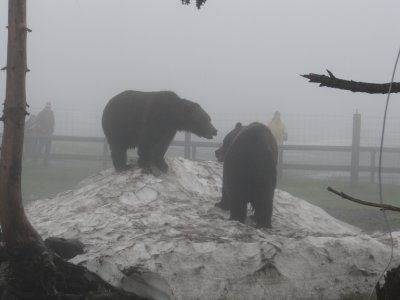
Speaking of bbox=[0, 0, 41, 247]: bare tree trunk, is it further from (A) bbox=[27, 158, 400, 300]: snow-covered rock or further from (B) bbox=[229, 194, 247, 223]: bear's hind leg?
(B) bbox=[229, 194, 247, 223]: bear's hind leg

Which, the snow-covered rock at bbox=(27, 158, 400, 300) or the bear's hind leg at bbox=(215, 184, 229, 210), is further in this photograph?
the bear's hind leg at bbox=(215, 184, 229, 210)

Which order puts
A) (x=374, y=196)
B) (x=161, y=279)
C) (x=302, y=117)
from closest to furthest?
1. (x=161, y=279)
2. (x=374, y=196)
3. (x=302, y=117)

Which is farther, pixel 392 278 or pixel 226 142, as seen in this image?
pixel 226 142

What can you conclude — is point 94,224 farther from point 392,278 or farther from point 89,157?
point 89,157

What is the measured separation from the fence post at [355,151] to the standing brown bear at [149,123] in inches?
294


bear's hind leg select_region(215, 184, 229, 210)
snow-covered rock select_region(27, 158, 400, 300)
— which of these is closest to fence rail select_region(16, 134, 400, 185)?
bear's hind leg select_region(215, 184, 229, 210)

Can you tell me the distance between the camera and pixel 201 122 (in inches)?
368

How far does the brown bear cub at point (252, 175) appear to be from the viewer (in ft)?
21.5

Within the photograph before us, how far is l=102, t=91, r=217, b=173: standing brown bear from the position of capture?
8516 mm

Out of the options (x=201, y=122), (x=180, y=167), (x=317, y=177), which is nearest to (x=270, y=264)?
(x=180, y=167)

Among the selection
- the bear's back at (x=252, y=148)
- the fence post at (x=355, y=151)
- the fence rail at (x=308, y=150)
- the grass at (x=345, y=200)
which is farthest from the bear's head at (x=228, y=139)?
the fence post at (x=355, y=151)

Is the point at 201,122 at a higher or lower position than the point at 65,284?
higher

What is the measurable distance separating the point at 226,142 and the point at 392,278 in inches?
279

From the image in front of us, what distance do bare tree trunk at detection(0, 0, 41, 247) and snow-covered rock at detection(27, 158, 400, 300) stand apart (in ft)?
2.20
